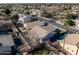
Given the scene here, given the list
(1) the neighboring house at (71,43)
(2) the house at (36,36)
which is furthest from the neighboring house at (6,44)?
(1) the neighboring house at (71,43)

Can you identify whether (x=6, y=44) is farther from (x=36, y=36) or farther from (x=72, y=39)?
(x=72, y=39)

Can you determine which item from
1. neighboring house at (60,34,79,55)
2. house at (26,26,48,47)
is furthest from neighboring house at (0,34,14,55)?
neighboring house at (60,34,79,55)

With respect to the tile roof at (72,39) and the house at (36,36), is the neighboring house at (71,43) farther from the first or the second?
the house at (36,36)

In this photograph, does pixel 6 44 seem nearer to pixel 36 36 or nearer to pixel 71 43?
pixel 36 36

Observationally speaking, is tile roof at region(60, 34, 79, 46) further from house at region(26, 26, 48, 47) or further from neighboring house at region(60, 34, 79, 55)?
house at region(26, 26, 48, 47)

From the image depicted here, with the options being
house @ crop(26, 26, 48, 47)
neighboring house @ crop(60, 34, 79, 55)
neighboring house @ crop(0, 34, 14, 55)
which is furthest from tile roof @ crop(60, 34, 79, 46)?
neighboring house @ crop(0, 34, 14, 55)

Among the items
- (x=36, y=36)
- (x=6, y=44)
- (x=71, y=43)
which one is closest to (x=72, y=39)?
(x=71, y=43)

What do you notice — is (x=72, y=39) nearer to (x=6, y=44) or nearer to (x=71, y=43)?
(x=71, y=43)

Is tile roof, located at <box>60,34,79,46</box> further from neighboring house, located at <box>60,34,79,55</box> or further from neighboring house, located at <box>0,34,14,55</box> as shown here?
neighboring house, located at <box>0,34,14,55</box>

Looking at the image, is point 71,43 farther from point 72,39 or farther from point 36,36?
point 36,36
